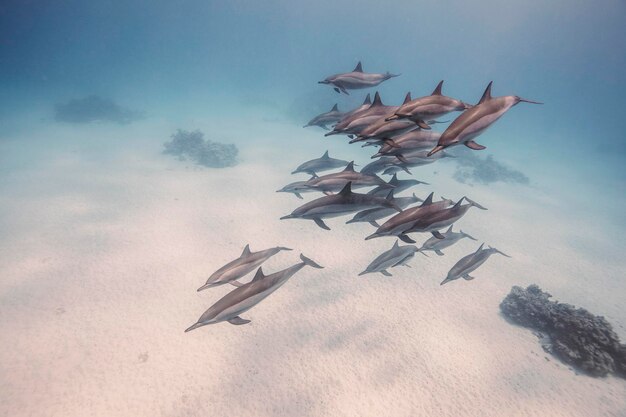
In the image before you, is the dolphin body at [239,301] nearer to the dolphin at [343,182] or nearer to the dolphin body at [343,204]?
the dolphin body at [343,204]

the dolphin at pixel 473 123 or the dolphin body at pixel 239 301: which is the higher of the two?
the dolphin at pixel 473 123

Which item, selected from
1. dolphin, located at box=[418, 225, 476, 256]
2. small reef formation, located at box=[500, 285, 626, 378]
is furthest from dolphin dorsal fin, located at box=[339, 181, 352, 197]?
small reef formation, located at box=[500, 285, 626, 378]

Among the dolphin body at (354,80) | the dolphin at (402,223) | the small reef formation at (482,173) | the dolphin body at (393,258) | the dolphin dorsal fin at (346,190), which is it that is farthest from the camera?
the small reef formation at (482,173)

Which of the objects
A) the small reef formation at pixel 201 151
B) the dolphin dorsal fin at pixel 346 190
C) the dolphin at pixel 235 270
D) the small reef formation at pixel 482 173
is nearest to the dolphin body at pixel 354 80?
Result: the dolphin dorsal fin at pixel 346 190

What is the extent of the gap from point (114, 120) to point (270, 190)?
26.4 metres

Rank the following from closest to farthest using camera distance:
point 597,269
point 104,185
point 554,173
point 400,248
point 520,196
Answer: point 400,248, point 597,269, point 104,185, point 520,196, point 554,173

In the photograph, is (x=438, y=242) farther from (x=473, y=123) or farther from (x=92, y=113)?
(x=92, y=113)

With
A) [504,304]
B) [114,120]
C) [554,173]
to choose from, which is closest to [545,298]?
[504,304]

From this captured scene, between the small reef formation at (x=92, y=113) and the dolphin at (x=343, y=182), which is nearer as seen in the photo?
the dolphin at (x=343, y=182)

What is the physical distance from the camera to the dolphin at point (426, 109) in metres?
2.80

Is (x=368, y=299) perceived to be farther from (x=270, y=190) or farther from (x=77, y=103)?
(x=77, y=103)

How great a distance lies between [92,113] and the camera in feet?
102

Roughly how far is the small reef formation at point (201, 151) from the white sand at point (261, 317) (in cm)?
457

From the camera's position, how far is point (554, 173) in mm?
27312
